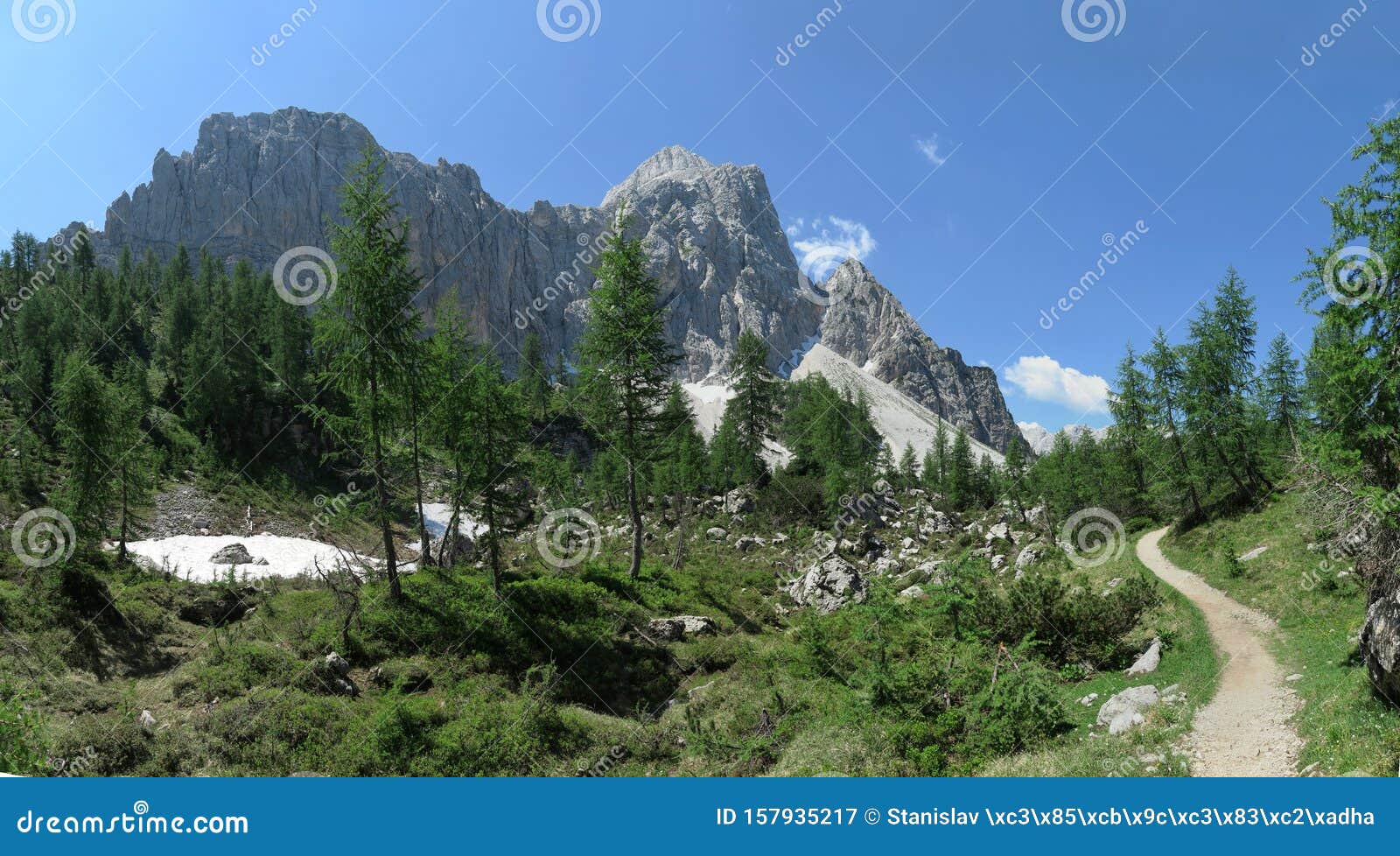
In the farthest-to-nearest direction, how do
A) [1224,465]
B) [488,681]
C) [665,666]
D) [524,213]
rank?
[524,213] → [1224,465] → [665,666] → [488,681]

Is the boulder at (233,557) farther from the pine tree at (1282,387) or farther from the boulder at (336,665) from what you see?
the pine tree at (1282,387)

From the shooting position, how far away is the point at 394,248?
57.0 feet

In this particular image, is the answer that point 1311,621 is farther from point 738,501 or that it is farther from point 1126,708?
point 738,501

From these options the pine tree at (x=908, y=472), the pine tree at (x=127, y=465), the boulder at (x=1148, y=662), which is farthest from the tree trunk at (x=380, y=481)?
the pine tree at (x=908, y=472)

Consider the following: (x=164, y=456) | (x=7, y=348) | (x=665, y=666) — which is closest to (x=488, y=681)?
(x=665, y=666)

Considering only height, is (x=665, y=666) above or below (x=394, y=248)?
below

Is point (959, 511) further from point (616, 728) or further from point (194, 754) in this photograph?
point (194, 754)

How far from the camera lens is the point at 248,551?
3316 cm

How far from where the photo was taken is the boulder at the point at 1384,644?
8430 millimetres

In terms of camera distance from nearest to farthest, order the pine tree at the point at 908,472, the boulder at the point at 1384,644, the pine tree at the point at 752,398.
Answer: the boulder at the point at 1384,644 < the pine tree at the point at 752,398 < the pine tree at the point at 908,472

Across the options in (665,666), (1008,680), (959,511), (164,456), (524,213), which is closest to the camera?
(1008,680)

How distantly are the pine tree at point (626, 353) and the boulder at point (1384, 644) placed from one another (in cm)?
1783

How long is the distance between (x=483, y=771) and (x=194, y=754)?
463 cm

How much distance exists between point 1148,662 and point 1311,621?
4.33 metres
